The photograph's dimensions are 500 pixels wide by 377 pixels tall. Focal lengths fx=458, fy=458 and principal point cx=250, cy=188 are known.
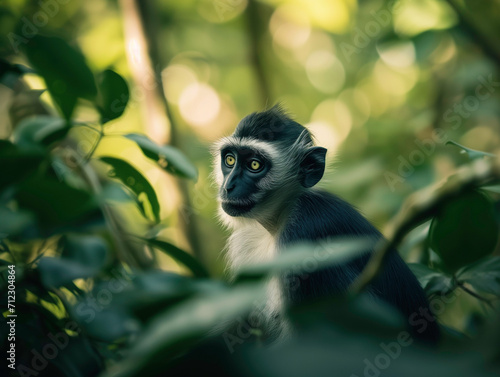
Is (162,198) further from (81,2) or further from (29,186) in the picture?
(29,186)

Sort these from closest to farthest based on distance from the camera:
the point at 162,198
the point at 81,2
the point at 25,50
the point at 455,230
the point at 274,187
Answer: the point at 25,50, the point at 455,230, the point at 274,187, the point at 162,198, the point at 81,2

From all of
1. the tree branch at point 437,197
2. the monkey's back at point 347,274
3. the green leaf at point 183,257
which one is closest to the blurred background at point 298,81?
the monkey's back at point 347,274

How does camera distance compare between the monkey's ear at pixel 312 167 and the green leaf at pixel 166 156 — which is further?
the monkey's ear at pixel 312 167

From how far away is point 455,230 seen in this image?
160 centimetres

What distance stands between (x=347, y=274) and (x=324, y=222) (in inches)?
14.7

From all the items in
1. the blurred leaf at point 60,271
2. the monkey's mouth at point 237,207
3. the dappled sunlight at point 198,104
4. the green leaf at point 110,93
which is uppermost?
the green leaf at point 110,93

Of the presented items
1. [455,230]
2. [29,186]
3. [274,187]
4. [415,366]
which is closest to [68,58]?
[29,186]

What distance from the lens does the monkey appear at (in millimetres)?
2715

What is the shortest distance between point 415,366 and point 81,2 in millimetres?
8477

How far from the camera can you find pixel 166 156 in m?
1.78

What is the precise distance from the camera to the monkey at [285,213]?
2715mm

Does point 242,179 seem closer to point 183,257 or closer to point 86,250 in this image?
point 183,257

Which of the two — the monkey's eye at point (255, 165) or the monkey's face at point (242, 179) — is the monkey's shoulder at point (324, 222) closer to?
the monkey's face at point (242, 179)

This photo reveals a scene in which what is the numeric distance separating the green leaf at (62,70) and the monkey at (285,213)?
1695 millimetres
